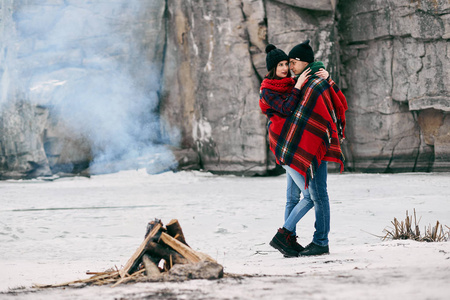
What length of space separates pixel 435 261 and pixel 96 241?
9.71 ft

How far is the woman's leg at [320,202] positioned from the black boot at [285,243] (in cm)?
17

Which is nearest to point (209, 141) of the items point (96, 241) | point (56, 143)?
point (56, 143)

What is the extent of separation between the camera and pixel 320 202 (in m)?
3.38

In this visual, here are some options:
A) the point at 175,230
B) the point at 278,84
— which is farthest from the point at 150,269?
the point at 278,84

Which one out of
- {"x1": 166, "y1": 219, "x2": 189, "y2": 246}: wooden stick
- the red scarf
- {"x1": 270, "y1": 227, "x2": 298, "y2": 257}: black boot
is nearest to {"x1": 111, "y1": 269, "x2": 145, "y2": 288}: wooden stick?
{"x1": 166, "y1": 219, "x2": 189, "y2": 246}: wooden stick

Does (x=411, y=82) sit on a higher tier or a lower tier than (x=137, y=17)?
lower

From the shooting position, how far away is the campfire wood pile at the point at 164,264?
2291 millimetres

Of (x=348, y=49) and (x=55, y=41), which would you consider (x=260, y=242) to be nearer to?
(x=348, y=49)

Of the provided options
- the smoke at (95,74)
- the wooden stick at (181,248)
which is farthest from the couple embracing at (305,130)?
the smoke at (95,74)

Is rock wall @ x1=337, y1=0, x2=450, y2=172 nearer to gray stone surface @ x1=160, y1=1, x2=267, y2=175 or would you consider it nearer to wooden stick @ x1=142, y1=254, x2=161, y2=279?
gray stone surface @ x1=160, y1=1, x2=267, y2=175

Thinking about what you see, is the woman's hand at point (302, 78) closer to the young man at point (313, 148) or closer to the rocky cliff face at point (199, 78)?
the young man at point (313, 148)

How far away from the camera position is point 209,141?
10945 millimetres

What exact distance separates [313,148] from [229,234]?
157 centimetres

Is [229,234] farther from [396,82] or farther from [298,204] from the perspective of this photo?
[396,82]
